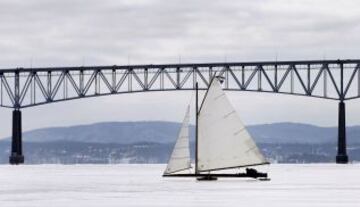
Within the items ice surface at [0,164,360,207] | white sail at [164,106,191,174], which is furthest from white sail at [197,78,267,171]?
ice surface at [0,164,360,207]

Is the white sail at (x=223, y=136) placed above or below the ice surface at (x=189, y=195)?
above

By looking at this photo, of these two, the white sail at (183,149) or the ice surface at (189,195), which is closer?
the ice surface at (189,195)

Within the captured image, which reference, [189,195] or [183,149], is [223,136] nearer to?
[183,149]

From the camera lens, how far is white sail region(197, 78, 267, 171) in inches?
3962

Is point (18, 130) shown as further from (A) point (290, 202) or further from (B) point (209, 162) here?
(A) point (290, 202)

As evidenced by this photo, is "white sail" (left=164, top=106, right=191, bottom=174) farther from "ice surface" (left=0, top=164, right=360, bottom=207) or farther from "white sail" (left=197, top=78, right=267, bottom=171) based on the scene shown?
"ice surface" (left=0, top=164, right=360, bottom=207)

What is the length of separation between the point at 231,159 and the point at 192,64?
3558 inches

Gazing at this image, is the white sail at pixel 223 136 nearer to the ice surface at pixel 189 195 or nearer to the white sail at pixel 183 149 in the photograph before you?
the white sail at pixel 183 149

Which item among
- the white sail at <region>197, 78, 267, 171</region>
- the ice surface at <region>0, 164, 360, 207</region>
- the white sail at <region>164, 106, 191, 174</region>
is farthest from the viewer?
the white sail at <region>164, 106, 191, 174</region>

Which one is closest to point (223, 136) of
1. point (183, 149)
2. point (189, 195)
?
point (183, 149)

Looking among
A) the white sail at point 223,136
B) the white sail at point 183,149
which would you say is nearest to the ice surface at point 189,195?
the white sail at point 183,149

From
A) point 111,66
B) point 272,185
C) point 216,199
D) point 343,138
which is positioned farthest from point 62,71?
point 216,199

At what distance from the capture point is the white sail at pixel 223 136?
10062 cm

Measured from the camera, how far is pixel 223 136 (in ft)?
331
